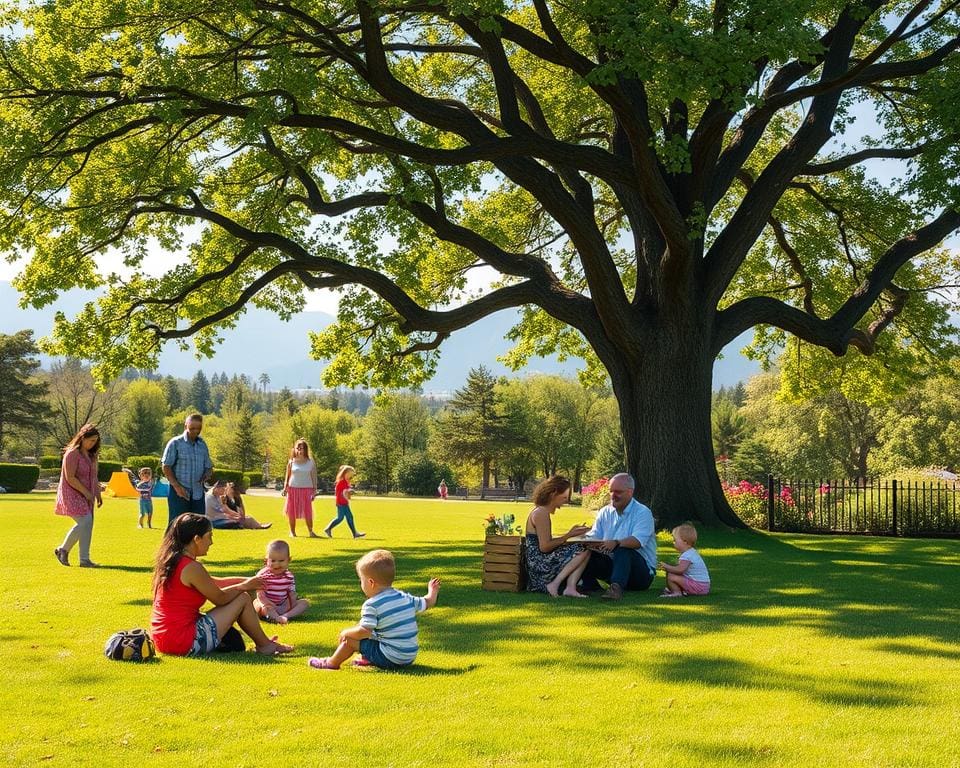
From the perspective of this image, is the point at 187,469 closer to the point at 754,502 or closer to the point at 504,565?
the point at 504,565

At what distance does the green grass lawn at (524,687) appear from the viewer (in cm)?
479

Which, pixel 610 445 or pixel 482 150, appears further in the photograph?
pixel 610 445

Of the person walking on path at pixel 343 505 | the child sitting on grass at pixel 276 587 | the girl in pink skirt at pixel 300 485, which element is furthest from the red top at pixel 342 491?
the child sitting on grass at pixel 276 587

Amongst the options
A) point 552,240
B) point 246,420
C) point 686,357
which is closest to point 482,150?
point 686,357

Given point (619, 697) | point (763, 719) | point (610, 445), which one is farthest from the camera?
point (610, 445)

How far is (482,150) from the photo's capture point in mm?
16156

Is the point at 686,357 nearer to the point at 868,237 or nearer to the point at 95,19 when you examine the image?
the point at 868,237

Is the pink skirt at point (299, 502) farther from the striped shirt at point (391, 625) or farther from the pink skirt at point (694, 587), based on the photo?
the striped shirt at point (391, 625)

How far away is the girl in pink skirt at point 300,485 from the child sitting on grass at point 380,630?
1305cm

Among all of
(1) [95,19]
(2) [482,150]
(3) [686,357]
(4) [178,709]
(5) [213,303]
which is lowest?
(4) [178,709]

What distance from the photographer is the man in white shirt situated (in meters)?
10.7

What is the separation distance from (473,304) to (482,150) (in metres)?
4.70

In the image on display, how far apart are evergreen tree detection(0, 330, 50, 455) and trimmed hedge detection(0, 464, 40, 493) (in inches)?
1109

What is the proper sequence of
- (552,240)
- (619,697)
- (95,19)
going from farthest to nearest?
(552,240) < (95,19) < (619,697)
